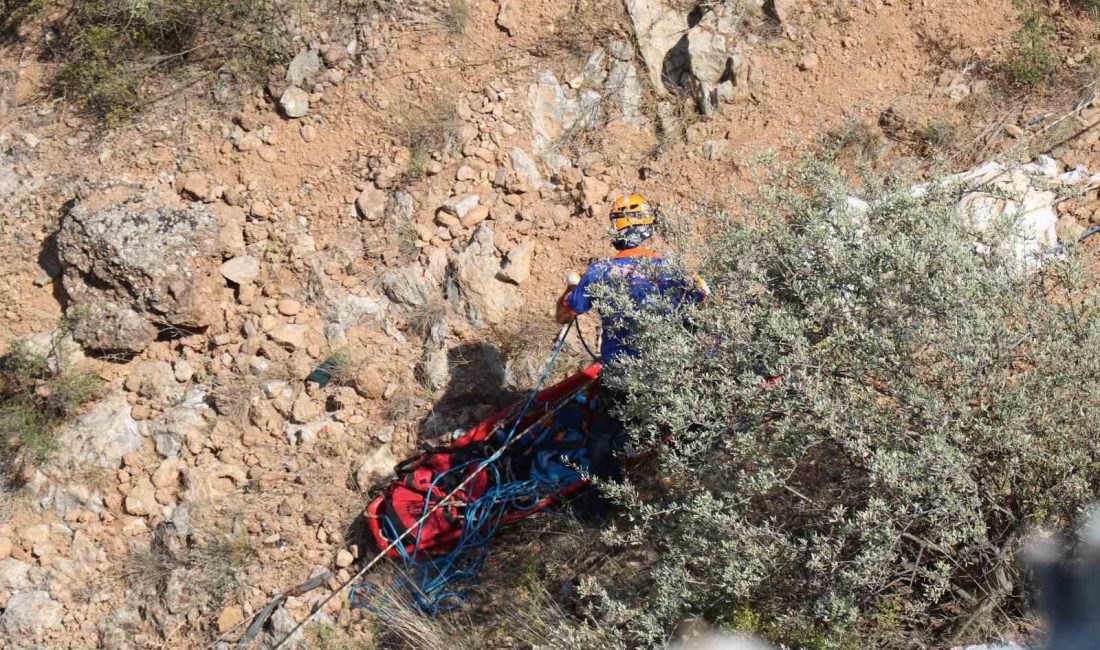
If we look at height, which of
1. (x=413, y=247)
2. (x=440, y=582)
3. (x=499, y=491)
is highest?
(x=413, y=247)

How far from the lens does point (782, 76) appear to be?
666cm

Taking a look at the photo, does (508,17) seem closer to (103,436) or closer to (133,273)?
Result: (133,273)

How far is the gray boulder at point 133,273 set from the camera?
6.43 m

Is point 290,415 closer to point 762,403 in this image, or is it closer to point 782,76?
point 762,403

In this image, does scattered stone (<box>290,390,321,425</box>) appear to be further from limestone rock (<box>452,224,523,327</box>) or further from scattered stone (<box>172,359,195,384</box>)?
limestone rock (<box>452,224,523,327</box>)

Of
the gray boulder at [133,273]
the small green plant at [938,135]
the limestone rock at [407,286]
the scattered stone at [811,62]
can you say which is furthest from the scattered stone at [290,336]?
the small green plant at [938,135]

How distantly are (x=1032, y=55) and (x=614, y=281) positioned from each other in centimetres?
350

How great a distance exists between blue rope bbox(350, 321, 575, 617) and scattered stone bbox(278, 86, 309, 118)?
332cm

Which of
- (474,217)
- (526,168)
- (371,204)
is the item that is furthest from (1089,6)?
(371,204)

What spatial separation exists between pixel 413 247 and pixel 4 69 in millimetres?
4060

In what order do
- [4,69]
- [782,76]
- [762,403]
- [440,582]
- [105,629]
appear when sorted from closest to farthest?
[762,403], [440,582], [105,629], [782,76], [4,69]

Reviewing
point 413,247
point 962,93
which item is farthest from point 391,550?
point 962,93

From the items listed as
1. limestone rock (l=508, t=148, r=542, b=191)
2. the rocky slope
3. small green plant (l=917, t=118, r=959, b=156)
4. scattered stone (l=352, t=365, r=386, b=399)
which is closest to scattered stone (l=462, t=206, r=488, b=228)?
the rocky slope

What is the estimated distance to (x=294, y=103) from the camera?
729 centimetres
